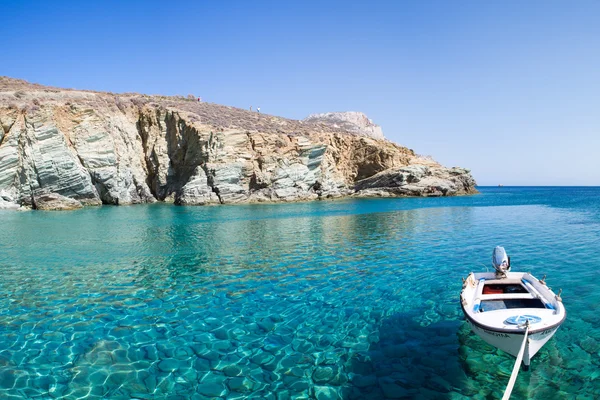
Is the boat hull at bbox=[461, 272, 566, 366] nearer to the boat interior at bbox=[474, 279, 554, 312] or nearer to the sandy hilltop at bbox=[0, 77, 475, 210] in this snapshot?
the boat interior at bbox=[474, 279, 554, 312]

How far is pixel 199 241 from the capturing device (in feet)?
73.0

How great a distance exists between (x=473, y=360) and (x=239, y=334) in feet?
18.2

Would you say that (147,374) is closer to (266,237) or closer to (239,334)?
(239,334)

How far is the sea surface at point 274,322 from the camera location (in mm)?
6930

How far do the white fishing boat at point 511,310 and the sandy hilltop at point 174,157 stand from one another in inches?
1830

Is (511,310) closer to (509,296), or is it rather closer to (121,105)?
(509,296)

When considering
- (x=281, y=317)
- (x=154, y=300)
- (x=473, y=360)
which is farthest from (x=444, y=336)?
(x=154, y=300)

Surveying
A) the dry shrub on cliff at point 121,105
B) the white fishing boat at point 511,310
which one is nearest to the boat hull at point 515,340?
the white fishing boat at point 511,310

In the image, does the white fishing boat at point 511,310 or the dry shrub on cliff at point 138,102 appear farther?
the dry shrub on cliff at point 138,102

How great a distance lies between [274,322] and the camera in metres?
9.82

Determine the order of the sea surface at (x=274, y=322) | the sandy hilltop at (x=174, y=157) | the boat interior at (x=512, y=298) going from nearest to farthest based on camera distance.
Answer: the sea surface at (x=274, y=322)
the boat interior at (x=512, y=298)
the sandy hilltop at (x=174, y=157)

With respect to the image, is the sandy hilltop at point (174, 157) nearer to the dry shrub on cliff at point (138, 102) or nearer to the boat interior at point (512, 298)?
the dry shrub on cliff at point (138, 102)

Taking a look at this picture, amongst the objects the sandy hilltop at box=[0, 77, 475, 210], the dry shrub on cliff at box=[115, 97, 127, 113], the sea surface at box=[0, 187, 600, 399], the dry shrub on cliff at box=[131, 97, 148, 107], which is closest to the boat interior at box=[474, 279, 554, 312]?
the sea surface at box=[0, 187, 600, 399]

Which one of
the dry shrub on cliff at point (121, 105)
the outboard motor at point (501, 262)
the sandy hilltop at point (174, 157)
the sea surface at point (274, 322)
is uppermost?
the dry shrub on cliff at point (121, 105)
